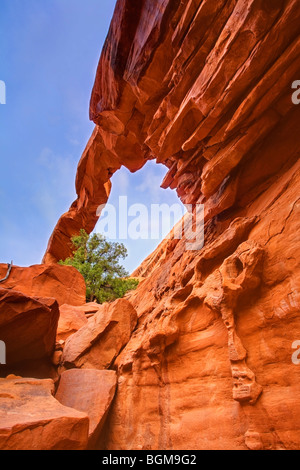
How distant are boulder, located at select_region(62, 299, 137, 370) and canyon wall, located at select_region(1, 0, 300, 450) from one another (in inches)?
1.7

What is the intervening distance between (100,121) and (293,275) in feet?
42.3

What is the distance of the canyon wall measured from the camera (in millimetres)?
4609

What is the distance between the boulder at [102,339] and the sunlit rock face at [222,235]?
0.47 meters

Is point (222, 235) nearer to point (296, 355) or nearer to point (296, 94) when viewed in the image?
point (296, 355)

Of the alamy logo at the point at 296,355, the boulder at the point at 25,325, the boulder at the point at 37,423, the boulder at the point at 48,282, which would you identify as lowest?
the boulder at the point at 37,423

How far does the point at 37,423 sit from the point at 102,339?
420cm

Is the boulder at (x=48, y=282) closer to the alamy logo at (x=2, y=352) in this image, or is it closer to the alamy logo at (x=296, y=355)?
the alamy logo at (x=2, y=352)

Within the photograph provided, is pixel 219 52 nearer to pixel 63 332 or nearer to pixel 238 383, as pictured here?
pixel 238 383

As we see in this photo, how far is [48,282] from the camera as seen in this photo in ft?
53.9

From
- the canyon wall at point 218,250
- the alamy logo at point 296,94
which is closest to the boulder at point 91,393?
the canyon wall at point 218,250

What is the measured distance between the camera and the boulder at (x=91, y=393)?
6.63 meters

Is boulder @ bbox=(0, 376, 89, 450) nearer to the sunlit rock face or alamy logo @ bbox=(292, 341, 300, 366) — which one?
the sunlit rock face
